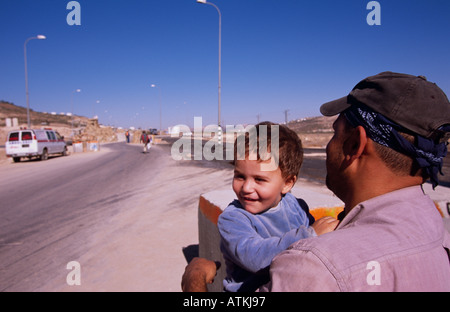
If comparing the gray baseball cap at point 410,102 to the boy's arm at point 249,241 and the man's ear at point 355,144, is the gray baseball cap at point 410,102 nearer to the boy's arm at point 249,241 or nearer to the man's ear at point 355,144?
the man's ear at point 355,144

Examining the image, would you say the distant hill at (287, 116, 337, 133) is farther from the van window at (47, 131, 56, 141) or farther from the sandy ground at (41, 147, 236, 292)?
the sandy ground at (41, 147, 236, 292)

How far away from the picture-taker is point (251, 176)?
1.97 metres

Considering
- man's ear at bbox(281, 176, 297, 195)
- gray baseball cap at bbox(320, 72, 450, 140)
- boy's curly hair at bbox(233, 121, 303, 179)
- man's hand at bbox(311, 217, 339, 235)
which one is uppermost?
gray baseball cap at bbox(320, 72, 450, 140)

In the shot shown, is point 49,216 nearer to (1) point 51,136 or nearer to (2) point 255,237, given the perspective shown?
(2) point 255,237

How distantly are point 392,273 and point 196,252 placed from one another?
4016 mm

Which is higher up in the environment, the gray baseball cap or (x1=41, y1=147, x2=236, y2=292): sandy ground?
the gray baseball cap

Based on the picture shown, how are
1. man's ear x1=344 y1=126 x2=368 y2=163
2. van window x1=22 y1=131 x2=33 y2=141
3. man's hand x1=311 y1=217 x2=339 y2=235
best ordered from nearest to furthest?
man's ear x1=344 y1=126 x2=368 y2=163 < man's hand x1=311 y1=217 x2=339 y2=235 < van window x1=22 y1=131 x2=33 y2=141

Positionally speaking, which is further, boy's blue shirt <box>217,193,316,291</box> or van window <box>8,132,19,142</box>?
van window <box>8,132,19,142</box>

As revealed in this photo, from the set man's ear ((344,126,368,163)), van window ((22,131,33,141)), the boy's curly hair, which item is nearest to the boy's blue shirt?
the boy's curly hair

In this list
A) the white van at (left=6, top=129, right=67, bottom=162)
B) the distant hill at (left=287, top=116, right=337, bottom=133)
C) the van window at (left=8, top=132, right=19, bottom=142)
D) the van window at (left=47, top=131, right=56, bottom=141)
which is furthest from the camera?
the distant hill at (left=287, top=116, right=337, bottom=133)

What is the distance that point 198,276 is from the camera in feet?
6.10

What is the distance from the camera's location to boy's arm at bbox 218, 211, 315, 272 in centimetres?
147

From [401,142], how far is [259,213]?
102 cm

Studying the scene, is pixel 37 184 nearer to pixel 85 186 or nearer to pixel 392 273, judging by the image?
pixel 85 186
